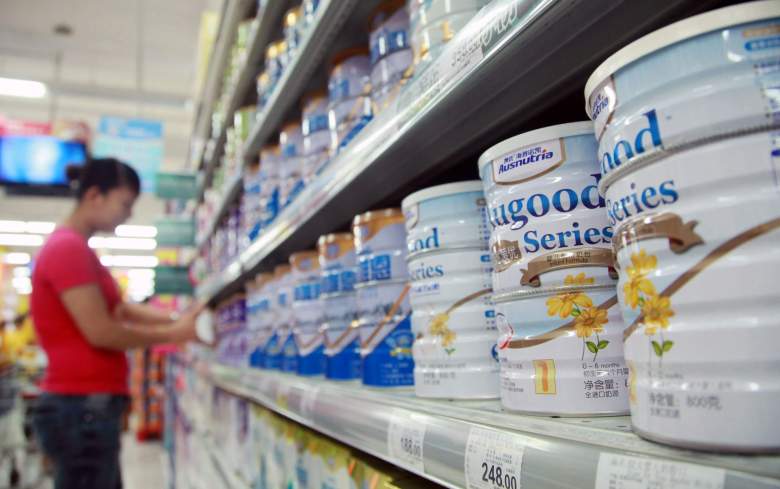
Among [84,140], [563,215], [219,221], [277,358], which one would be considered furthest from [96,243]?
[563,215]

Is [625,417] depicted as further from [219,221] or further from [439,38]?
[219,221]

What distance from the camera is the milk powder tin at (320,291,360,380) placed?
128 cm

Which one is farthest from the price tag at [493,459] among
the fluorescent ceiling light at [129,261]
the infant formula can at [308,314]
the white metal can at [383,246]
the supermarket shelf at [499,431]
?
the fluorescent ceiling light at [129,261]

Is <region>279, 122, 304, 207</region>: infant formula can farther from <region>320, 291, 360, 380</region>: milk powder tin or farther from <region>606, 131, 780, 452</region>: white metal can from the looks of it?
<region>606, 131, 780, 452</region>: white metal can

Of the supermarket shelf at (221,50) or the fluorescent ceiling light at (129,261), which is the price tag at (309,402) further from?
the fluorescent ceiling light at (129,261)

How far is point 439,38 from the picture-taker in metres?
0.93

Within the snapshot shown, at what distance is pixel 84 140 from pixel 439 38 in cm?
718

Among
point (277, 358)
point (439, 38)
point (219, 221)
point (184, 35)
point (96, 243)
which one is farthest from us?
point (96, 243)

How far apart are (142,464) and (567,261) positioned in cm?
661

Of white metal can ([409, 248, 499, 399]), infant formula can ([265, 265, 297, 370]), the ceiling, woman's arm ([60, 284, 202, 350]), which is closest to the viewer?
white metal can ([409, 248, 499, 399])

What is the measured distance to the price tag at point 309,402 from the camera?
1187 millimetres

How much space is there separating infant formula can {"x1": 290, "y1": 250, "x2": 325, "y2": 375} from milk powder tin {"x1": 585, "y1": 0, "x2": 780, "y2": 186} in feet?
3.53

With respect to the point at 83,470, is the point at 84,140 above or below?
above

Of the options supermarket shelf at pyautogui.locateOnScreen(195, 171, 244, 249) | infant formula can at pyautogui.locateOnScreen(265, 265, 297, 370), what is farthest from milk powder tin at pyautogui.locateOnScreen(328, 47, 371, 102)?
supermarket shelf at pyautogui.locateOnScreen(195, 171, 244, 249)
